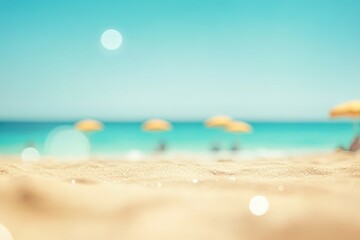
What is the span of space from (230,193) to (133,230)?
51 cm

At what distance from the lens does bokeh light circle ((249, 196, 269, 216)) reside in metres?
1.26

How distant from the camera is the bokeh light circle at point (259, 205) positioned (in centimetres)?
126

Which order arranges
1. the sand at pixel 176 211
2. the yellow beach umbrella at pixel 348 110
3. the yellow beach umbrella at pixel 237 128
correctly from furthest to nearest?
1. the yellow beach umbrella at pixel 237 128
2. the yellow beach umbrella at pixel 348 110
3. the sand at pixel 176 211

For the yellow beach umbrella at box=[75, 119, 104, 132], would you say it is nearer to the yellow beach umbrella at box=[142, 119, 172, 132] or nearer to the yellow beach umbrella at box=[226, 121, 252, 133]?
the yellow beach umbrella at box=[142, 119, 172, 132]

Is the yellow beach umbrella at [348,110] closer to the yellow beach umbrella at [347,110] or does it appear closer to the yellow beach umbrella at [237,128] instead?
the yellow beach umbrella at [347,110]

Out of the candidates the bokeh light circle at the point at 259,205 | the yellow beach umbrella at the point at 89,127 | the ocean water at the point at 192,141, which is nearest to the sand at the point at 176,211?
the bokeh light circle at the point at 259,205

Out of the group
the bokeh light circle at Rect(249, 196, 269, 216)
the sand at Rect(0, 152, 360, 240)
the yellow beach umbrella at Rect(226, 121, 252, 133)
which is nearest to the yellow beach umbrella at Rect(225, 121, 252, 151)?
the yellow beach umbrella at Rect(226, 121, 252, 133)

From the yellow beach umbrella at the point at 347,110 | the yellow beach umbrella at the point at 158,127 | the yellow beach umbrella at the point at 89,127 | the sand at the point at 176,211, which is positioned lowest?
the sand at the point at 176,211

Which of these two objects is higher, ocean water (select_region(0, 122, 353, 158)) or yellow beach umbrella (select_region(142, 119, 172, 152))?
ocean water (select_region(0, 122, 353, 158))

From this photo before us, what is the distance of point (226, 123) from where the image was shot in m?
11.4

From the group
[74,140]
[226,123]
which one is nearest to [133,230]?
[226,123]

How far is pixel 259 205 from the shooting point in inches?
52.3

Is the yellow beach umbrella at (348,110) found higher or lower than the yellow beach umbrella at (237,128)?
lower

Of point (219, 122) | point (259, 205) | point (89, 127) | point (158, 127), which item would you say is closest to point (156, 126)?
point (158, 127)
